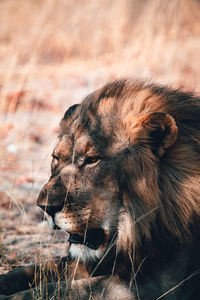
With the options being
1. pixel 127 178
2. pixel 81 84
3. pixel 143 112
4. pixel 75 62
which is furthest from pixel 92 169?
pixel 75 62

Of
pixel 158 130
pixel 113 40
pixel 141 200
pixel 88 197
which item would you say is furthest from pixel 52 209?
pixel 113 40

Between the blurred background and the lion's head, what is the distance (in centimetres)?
296

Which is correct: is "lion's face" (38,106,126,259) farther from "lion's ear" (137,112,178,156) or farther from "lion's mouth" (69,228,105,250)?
"lion's ear" (137,112,178,156)

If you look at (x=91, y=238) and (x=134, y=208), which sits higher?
(x=134, y=208)

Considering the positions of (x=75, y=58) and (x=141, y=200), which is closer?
(x=141, y=200)

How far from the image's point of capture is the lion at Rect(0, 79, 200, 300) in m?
2.70

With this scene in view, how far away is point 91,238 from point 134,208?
0.33 m

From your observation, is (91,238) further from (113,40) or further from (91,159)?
(113,40)

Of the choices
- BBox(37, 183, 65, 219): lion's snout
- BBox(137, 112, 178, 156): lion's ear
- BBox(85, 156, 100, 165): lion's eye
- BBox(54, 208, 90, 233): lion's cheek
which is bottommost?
BBox(54, 208, 90, 233): lion's cheek

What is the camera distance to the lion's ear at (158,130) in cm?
266

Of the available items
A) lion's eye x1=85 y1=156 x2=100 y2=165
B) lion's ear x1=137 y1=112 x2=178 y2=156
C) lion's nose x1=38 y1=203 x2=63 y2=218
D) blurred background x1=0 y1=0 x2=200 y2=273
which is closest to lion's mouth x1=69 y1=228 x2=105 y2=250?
lion's nose x1=38 y1=203 x2=63 y2=218

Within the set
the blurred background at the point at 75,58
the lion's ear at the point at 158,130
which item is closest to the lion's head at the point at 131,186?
the lion's ear at the point at 158,130

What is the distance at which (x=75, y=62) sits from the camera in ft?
33.9

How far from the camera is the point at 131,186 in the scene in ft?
8.91
